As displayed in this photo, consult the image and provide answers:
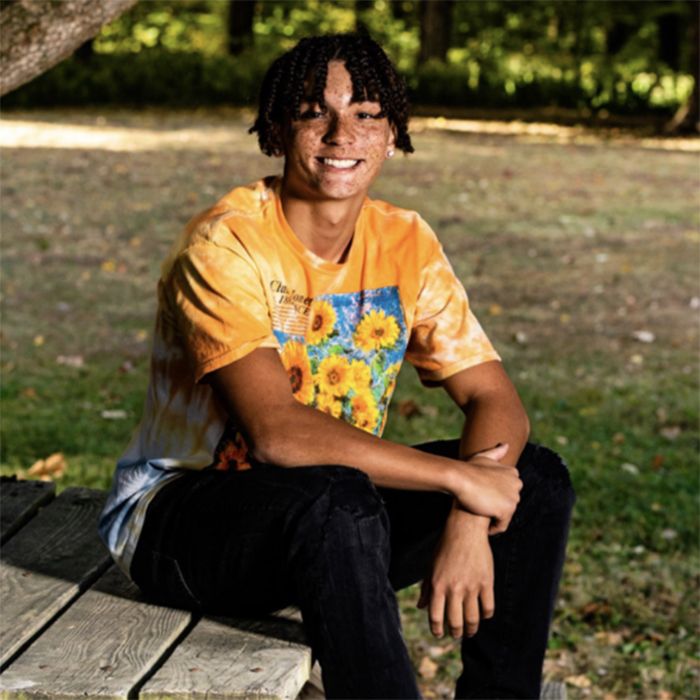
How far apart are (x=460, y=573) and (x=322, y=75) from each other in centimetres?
124

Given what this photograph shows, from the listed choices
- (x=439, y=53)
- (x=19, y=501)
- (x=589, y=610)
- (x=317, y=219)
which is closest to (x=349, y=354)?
(x=317, y=219)

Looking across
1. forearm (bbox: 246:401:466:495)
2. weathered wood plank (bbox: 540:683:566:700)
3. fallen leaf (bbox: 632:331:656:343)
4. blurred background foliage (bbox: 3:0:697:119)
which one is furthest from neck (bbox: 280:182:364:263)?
blurred background foliage (bbox: 3:0:697:119)

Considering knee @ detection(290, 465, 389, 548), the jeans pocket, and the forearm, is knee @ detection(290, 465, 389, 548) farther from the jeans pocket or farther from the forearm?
the jeans pocket

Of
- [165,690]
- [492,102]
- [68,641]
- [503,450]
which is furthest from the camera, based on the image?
[492,102]

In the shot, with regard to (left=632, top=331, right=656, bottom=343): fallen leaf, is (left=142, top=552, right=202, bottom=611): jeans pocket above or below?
above

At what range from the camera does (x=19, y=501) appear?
115 inches

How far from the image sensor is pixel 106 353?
643 cm

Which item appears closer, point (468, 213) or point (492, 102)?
point (468, 213)

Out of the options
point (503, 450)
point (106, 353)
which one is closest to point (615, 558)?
point (503, 450)

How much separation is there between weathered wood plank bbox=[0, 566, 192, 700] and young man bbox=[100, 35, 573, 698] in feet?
0.26

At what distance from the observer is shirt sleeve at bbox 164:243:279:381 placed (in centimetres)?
236

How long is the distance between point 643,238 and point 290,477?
8.02 meters

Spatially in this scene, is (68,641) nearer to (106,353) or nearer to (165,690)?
(165,690)

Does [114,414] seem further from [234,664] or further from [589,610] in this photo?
[234,664]
